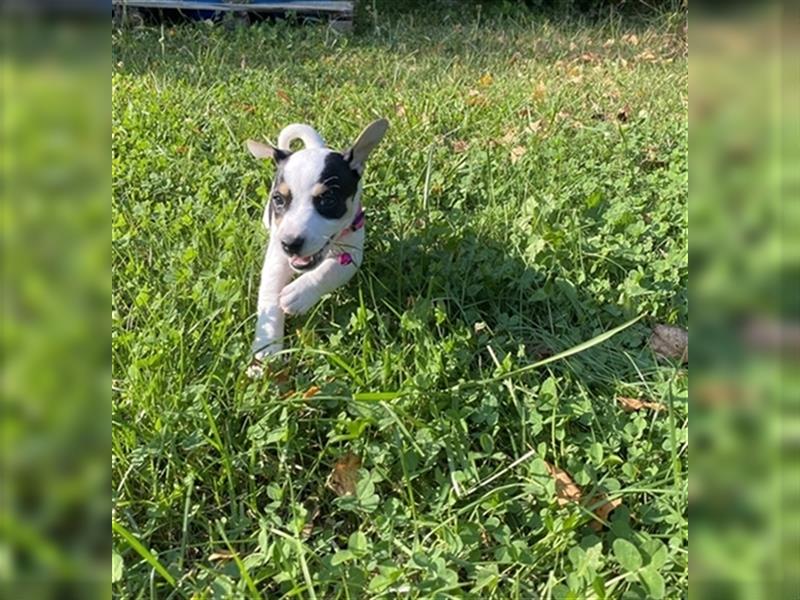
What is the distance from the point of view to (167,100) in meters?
2.80

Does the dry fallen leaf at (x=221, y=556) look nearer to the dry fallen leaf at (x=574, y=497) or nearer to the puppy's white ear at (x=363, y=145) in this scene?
the dry fallen leaf at (x=574, y=497)

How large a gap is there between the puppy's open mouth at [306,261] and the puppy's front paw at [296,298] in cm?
3

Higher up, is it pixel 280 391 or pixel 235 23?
pixel 235 23

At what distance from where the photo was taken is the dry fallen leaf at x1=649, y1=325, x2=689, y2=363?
1.43 metres

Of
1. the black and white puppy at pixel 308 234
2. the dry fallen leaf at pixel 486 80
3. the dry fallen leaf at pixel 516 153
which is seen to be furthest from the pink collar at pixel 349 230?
the dry fallen leaf at pixel 486 80

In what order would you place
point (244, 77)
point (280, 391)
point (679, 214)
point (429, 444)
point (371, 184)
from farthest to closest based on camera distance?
point (244, 77), point (371, 184), point (679, 214), point (280, 391), point (429, 444)

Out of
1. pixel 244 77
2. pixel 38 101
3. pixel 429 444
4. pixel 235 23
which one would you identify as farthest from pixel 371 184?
pixel 235 23

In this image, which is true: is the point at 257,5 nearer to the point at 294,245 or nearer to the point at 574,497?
the point at 294,245

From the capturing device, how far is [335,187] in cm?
150

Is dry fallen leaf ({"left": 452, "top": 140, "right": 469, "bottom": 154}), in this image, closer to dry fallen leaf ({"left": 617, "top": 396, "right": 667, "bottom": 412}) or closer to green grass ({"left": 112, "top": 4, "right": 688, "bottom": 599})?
green grass ({"left": 112, "top": 4, "right": 688, "bottom": 599})

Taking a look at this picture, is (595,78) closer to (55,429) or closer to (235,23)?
(235,23)

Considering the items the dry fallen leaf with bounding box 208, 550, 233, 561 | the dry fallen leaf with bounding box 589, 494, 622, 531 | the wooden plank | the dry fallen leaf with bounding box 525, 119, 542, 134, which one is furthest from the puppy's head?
the wooden plank

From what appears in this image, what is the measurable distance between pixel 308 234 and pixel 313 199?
9 centimetres

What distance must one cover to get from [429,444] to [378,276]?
23.2 inches
